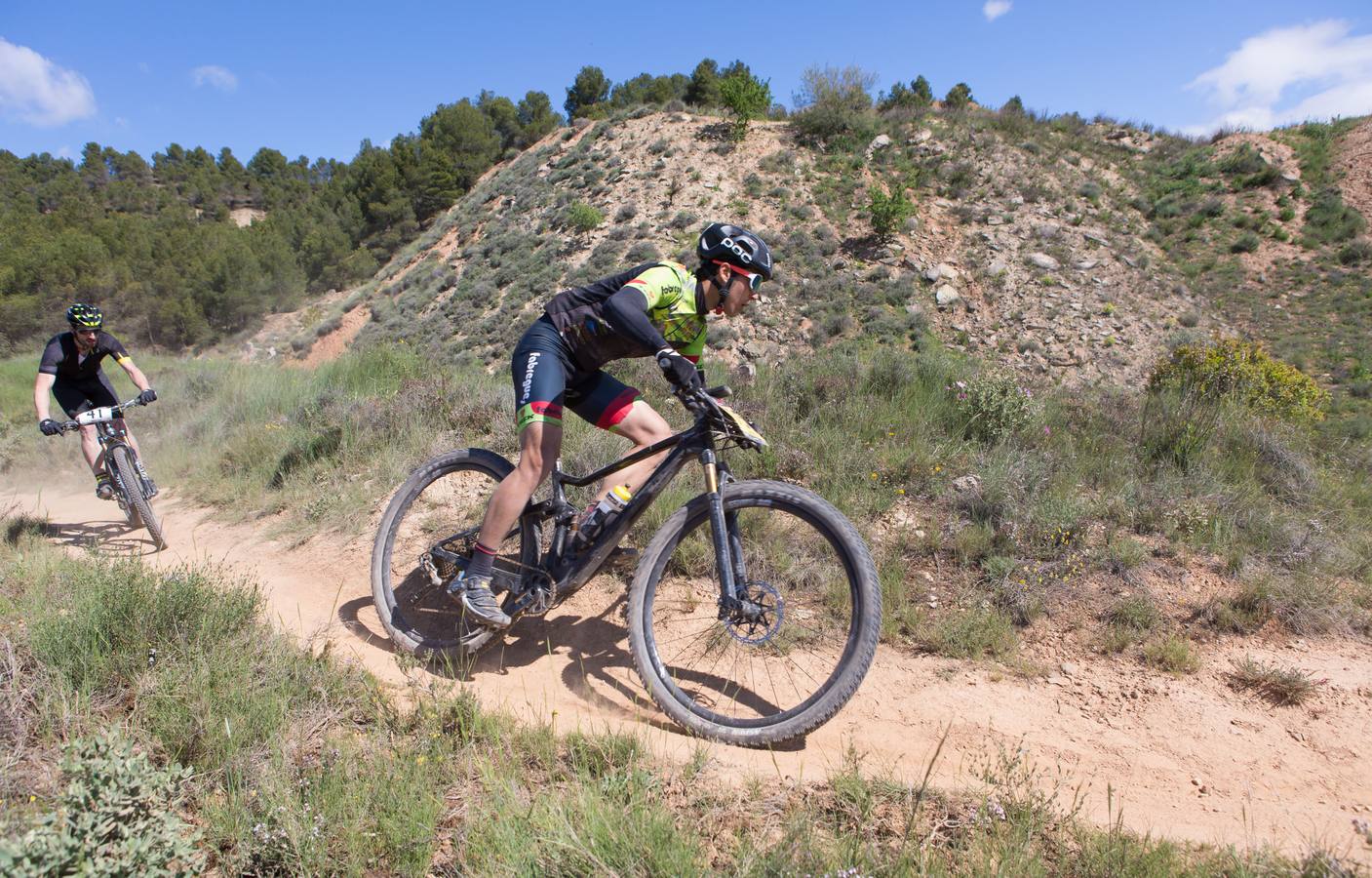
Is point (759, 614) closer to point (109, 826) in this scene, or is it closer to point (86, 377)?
point (109, 826)

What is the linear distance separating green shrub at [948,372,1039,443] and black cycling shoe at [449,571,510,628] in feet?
13.4

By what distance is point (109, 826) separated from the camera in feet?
6.81

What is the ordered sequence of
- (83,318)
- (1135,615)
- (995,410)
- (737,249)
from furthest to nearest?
(83,318), (995,410), (1135,615), (737,249)

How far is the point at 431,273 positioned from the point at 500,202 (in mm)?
4531

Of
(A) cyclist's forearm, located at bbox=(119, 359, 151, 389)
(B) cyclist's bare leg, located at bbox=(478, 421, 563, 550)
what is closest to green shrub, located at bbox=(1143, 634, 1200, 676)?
(B) cyclist's bare leg, located at bbox=(478, 421, 563, 550)

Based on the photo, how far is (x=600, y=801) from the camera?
A: 2.35 m

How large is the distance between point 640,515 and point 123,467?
17.5 feet

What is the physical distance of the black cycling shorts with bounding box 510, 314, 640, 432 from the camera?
3633 mm

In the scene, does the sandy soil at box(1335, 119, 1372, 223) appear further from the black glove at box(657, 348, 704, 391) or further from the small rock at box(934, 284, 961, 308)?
the black glove at box(657, 348, 704, 391)

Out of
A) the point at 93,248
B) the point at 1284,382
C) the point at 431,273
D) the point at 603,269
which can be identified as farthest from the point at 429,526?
the point at 93,248

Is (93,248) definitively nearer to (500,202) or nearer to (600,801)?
(500,202)

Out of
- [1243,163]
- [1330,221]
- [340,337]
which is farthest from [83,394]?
[1243,163]

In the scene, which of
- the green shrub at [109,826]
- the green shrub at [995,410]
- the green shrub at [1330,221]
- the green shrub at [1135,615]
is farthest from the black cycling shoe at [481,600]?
the green shrub at [1330,221]

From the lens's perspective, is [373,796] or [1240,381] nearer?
[373,796]
